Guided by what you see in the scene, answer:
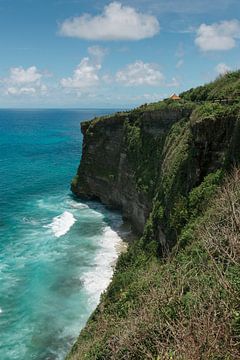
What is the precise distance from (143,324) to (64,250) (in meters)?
29.0

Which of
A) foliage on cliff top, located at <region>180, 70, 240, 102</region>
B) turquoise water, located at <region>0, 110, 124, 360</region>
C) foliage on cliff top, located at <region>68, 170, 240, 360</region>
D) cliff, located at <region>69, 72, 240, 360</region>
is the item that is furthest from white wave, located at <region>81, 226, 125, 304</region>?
foliage on cliff top, located at <region>180, 70, 240, 102</region>

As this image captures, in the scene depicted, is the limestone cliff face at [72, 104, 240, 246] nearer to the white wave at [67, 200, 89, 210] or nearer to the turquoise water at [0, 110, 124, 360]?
the white wave at [67, 200, 89, 210]

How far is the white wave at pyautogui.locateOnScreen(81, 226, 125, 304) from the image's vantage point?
34781 mm

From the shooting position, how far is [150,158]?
46188 millimetres

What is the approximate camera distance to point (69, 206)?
195ft

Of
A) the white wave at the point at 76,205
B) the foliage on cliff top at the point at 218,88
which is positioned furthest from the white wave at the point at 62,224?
the foliage on cliff top at the point at 218,88

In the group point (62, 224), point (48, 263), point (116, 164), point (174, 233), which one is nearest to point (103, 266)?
point (48, 263)

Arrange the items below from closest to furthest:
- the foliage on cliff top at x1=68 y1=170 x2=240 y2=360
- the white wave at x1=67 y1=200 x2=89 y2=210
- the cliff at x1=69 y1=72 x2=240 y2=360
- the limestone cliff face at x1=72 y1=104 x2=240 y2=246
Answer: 1. the foliage on cliff top at x1=68 y1=170 x2=240 y2=360
2. the cliff at x1=69 y1=72 x2=240 y2=360
3. the limestone cliff face at x1=72 y1=104 x2=240 y2=246
4. the white wave at x1=67 y1=200 x2=89 y2=210

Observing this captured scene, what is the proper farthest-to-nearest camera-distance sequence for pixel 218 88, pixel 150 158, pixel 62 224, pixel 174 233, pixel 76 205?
pixel 76 205, pixel 62 224, pixel 218 88, pixel 150 158, pixel 174 233

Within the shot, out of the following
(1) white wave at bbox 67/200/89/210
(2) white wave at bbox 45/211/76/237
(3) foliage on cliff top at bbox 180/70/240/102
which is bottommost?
(1) white wave at bbox 67/200/89/210

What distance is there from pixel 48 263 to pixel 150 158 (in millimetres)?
15829

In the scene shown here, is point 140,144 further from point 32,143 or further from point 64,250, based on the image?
point 32,143

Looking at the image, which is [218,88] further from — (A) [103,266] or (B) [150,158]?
(A) [103,266]

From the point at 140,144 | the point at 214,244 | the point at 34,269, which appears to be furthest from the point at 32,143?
the point at 214,244
